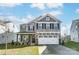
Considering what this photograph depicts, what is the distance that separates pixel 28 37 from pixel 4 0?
49cm

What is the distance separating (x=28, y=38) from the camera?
2.64 m


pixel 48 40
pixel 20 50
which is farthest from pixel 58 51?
pixel 20 50

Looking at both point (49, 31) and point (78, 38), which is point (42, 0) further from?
point (78, 38)

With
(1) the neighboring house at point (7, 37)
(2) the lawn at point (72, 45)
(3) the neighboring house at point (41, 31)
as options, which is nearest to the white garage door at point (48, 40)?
(3) the neighboring house at point (41, 31)

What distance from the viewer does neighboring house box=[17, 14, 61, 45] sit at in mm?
2629

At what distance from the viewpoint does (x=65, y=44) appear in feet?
8.67

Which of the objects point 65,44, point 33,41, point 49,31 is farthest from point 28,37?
point 65,44

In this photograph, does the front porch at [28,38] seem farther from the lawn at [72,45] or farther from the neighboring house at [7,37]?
the lawn at [72,45]

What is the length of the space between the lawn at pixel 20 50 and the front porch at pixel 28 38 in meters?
0.06

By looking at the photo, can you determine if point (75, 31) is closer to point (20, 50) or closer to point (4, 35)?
point (20, 50)

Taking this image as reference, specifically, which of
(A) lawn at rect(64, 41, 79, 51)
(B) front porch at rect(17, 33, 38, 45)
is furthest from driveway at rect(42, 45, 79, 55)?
(B) front porch at rect(17, 33, 38, 45)

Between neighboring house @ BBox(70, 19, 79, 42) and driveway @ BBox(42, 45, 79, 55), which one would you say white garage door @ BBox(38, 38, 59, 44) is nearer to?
driveway @ BBox(42, 45, 79, 55)
